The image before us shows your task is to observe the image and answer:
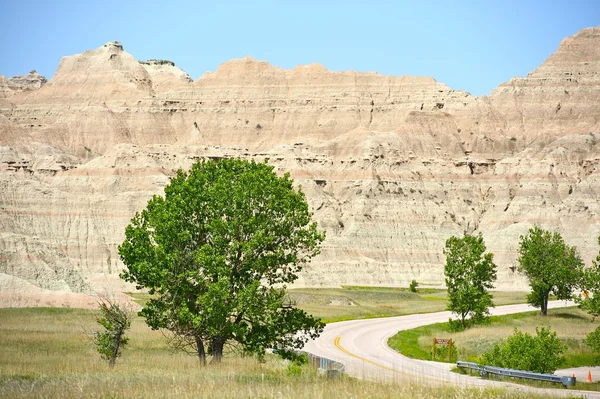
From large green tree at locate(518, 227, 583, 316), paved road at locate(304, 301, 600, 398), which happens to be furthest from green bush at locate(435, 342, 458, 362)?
large green tree at locate(518, 227, 583, 316)

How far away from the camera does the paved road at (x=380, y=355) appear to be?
3272 centimetres

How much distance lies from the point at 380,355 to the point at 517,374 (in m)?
11.9

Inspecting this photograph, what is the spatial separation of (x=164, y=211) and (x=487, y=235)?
134 meters

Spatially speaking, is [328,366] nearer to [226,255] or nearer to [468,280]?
[226,255]

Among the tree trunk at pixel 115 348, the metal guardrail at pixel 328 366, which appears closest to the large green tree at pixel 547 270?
the metal guardrail at pixel 328 366

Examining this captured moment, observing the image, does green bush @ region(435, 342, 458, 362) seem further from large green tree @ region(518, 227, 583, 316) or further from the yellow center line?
large green tree @ region(518, 227, 583, 316)

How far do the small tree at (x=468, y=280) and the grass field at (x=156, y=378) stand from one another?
23.1m

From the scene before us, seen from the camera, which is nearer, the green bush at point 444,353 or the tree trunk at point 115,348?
the tree trunk at point 115,348

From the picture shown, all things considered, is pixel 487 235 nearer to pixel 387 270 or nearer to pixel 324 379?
pixel 387 270

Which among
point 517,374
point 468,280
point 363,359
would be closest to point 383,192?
point 468,280

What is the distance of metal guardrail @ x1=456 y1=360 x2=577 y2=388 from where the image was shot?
32.1m

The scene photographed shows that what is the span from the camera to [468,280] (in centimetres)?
6125

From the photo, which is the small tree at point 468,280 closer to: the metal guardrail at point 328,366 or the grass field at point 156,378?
the grass field at point 156,378

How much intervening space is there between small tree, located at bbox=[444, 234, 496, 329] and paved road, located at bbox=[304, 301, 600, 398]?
397 centimetres
